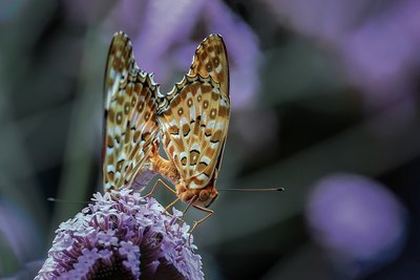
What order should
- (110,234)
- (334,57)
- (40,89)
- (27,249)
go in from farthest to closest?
(40,89), (334,57), (27,249), (110,234)

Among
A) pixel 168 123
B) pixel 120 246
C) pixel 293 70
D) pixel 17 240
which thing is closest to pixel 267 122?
pixel 293 70

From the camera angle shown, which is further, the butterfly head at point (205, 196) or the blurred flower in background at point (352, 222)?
the blurred flower in background at point (352, 222)

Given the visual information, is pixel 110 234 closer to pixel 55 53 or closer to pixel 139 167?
pixel 139 167

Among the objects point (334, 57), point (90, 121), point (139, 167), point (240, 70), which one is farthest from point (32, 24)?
point (139, 167)

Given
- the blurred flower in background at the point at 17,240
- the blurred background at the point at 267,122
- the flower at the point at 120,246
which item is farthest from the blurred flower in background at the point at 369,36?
the flower at the point at 120,246

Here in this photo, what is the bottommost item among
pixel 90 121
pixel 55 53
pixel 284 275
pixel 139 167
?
pixel 284 275

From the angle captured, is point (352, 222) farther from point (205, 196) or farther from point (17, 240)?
point (205, 196)

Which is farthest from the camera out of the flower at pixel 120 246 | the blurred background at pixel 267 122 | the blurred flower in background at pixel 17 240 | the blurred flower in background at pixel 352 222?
the blurred flower in background at pixel 352 222

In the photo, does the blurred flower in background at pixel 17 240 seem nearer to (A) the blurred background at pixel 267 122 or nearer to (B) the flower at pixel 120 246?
(A) the blurred background at pixel 267 122
